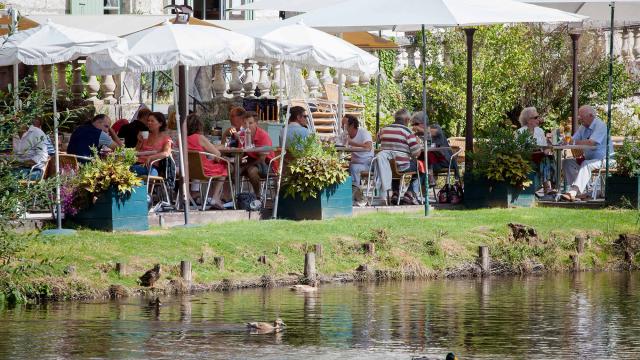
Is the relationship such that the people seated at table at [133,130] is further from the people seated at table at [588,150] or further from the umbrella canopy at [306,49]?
the people seated at table at [588,150]

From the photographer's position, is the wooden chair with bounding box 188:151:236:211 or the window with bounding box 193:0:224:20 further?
the window with bounding box 193:0:224:20

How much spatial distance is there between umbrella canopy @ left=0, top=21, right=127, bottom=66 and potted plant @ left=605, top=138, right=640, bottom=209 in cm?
692

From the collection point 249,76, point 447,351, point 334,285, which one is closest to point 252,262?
point 334,285

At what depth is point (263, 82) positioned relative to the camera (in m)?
31.3

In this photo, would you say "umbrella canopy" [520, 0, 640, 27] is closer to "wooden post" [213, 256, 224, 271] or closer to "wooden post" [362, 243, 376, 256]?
"wooden post" [362, 243, 376, 256]

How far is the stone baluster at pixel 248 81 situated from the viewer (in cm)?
3070

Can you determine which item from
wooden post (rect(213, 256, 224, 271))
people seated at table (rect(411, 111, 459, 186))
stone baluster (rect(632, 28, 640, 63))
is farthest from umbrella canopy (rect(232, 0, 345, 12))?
stone baluster (rect(632, 28, 640, 63))

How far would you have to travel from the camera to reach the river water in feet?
50.3

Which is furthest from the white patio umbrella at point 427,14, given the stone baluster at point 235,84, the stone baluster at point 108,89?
the stone baluster at point 235,84

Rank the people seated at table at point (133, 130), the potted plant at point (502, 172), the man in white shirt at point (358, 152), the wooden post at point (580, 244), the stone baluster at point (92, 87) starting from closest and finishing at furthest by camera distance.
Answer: the wooden post at point (580, 244)
the potted plant at point (502, 172)
the man in white shirt at point (358, 152)
the people seated at table at point (133, 130)
the stone baluster at point (92, 87)

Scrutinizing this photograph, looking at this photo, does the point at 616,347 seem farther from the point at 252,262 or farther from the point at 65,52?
the point at 65,52

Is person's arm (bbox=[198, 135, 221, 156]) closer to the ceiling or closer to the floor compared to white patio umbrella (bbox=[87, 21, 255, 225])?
closer to the floor

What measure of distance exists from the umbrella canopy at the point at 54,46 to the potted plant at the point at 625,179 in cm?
692

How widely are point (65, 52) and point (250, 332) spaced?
16.2 ft
